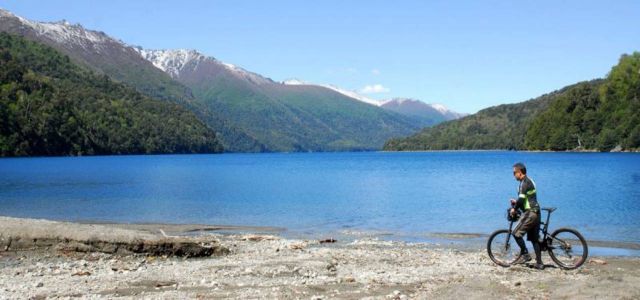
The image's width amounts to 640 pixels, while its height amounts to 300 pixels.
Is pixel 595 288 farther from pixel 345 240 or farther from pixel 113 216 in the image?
pixel 113 216

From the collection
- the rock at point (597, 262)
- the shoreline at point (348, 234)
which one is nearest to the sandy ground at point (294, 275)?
the rock at point (597, 262)

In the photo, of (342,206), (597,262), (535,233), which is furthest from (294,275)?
(342,206)

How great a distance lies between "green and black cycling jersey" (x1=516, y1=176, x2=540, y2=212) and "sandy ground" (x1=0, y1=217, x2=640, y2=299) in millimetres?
1996

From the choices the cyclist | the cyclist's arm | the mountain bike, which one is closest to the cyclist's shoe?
the mountain bike

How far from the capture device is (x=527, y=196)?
18.3 meters

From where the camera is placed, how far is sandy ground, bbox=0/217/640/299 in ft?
49.7

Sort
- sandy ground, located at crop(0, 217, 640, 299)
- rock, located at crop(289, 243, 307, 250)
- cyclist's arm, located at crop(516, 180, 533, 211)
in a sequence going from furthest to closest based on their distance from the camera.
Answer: rock, located at crop(289, 243, 307, 250) < cyclist's arm, located at crop(516, 180, 533, 211) < sandy ground, located at crop(0, 217, 640, 299)

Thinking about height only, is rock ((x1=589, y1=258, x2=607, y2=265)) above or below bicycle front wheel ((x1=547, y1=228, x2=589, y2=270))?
below

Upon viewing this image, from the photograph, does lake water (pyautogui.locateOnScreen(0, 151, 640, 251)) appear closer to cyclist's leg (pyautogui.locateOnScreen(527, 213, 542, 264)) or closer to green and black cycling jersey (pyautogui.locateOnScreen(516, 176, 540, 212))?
cyclist's leg (pyautogui.locateOnScreen(527, 213, 542, 264))

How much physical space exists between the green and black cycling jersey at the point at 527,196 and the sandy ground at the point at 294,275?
2.00 meters

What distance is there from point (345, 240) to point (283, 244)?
14.7 ft

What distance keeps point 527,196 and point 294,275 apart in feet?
24.3

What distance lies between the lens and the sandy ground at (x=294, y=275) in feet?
49.7

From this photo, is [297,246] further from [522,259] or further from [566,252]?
[566,252]
